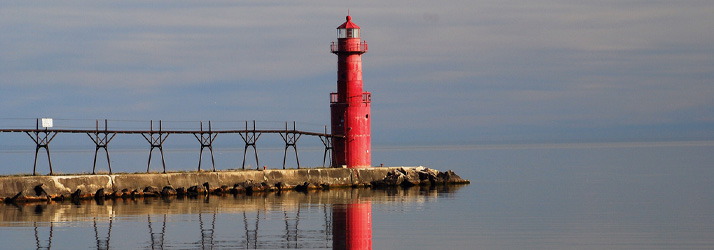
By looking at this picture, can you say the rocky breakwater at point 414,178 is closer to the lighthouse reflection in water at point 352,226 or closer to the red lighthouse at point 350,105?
the red lighthouse at point 350,105

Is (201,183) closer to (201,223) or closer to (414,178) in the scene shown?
(414,178)

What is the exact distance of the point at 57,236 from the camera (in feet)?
115

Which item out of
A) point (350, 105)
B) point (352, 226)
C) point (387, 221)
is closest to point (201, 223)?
point (352, 226)

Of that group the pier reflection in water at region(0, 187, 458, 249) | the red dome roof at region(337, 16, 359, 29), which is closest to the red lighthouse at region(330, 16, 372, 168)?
the red dome roof at region(337, 16, 359, 29)

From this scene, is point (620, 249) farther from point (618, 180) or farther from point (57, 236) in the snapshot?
point (618, 180)

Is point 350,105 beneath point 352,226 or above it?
above

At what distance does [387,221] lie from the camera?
41219 mm

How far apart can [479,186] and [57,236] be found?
38.2m

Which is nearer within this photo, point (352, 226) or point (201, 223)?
point (352, 226)

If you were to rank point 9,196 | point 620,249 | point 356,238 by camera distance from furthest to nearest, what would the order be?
point 9,196 → point 356,238 → point 620,249

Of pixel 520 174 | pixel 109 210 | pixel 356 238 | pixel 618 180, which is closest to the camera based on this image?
pixel 356 238

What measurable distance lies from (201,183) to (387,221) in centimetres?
1699

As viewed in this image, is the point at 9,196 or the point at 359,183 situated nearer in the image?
the point at 9,196

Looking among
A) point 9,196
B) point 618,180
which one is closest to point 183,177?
point 9,196
